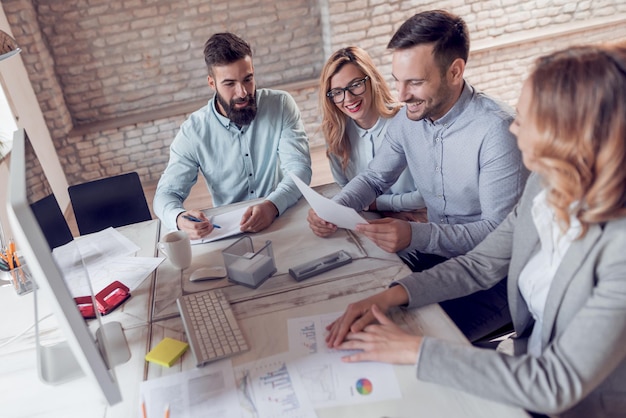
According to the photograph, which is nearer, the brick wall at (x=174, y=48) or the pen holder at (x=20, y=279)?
the pen holder at (x=20, y=279)

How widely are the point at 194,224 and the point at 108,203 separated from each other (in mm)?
834

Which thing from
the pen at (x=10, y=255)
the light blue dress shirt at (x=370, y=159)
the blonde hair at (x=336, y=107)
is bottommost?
the light blue dress shirt at (x=370, y=159)

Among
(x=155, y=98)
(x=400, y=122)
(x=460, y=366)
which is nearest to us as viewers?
(x=460, y=366)

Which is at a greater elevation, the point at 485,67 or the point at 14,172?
the point at 14,172

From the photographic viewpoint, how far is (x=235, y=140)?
237 cm

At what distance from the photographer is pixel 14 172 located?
960 mm

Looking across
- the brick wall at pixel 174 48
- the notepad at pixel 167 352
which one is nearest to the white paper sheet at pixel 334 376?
the notepad at pixel 167 352

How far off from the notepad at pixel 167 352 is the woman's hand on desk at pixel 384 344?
0.40 metres

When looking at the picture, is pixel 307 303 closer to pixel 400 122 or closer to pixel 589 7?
pixel 400 122

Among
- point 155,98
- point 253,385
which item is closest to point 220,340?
point 253,385

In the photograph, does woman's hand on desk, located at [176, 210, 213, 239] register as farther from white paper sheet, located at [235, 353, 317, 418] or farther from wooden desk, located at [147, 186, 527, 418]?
white paper sheet, located at [235, 353, 317, 418]

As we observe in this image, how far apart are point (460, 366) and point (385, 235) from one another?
619 mm

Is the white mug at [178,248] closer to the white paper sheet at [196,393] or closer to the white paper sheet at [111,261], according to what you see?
the white paper sheet at [111,261]

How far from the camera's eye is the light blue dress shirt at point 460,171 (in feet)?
5.16
